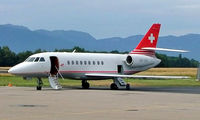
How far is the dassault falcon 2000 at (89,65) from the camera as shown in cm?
4148

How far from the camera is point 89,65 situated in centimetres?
4566

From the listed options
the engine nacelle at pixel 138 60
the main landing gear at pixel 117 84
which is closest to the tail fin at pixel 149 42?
the engine nacelle at pixel 138 60

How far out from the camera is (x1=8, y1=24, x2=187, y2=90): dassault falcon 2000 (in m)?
41.5

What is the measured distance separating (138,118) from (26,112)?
432 centimetres

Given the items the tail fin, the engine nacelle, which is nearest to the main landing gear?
the engine nacelle

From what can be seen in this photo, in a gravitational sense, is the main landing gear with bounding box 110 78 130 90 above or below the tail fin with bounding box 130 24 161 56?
below

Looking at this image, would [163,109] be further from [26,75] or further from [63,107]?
[26,75]

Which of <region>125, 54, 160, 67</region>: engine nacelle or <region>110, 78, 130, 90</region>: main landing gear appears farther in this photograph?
<region>125, 54, 160, 67</region>: engine nacelle

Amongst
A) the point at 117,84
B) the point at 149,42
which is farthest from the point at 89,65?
the point at 149,42

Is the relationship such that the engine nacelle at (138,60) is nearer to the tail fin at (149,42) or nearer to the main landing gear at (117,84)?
the tail fin at (149,42)

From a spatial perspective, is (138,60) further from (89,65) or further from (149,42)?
(89,65)

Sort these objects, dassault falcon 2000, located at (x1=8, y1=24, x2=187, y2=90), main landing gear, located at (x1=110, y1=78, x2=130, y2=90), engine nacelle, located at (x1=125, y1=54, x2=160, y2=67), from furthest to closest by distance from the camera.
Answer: engine nacelle, located at (x1=125, y1=54, x2=160, y2=67)
main landing gear, located at (x1=110, y1=78, x2=130, y2=90)
dassault falcon 2000, located at (x1=8, y1=24, x2=187, y2=90)

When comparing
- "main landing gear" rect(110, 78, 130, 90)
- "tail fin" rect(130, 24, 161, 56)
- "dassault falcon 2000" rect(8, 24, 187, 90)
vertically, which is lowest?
"main landing gear" rect(110, 78, 130, 90)

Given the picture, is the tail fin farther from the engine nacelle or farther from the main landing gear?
the main landing gear
